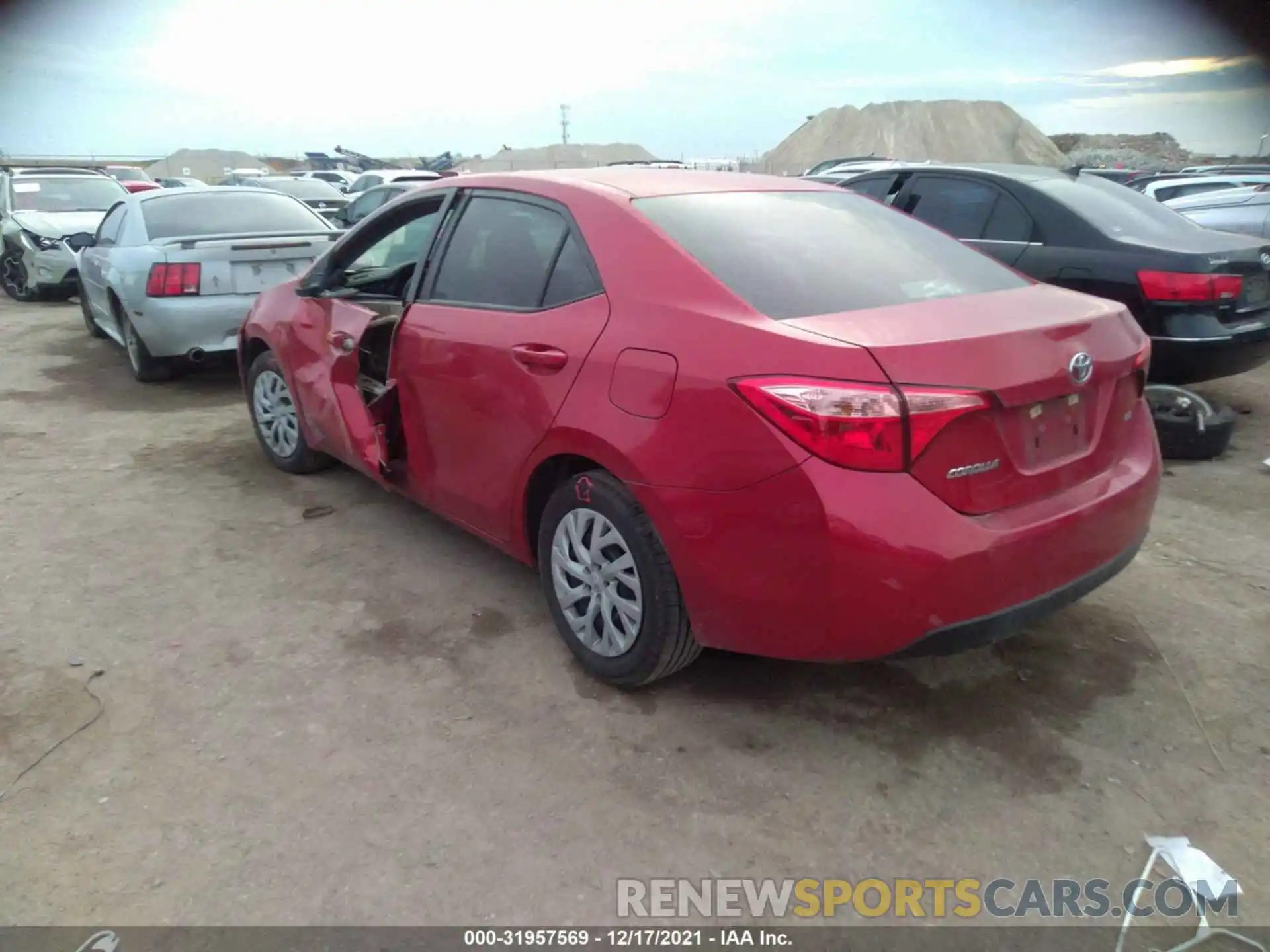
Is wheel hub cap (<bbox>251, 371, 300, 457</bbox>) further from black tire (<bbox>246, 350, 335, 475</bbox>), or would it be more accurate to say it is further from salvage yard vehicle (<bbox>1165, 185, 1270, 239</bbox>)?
salvage yard vehicle (<bbox>1165, 185, 1270, 239</bbox>)

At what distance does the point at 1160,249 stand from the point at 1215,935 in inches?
164

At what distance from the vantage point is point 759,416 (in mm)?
2398

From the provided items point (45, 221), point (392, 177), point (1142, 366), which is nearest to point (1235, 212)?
point (1142, 366)

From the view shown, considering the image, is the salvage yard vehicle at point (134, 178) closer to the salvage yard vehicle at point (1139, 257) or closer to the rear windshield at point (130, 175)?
the rear windshield at point (130, 175)

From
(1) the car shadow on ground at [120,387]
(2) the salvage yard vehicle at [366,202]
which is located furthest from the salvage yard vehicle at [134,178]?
(1) the car shadow on ground at [120,387]

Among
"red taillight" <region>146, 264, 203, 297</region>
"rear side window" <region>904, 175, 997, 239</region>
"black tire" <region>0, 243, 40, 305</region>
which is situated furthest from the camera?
"black tire" <region>0, 243, 40, 305</region>

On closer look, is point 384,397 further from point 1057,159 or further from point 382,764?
point 1057,159

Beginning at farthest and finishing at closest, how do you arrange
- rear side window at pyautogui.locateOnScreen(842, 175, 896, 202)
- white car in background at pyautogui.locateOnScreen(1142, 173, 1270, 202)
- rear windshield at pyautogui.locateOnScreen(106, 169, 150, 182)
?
rear windshield at pyautogui.locateOnScreen(106, 169, 150, 182)
white car in background at pyautogui.locateOnScreen(1142, 173, 1270, 202)
rear side window at pyautogui.locateOnScreen(842, 175, 896, 202)

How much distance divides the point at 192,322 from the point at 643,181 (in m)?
4.80

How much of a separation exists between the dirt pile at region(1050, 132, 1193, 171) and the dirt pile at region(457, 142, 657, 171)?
23.5m

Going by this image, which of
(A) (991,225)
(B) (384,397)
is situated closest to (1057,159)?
(A) (991,225)

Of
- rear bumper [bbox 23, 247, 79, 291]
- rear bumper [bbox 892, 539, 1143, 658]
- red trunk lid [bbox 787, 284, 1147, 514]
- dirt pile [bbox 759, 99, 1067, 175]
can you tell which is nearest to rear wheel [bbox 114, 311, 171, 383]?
rear bumper [bbox 23, 247, 79, 291]

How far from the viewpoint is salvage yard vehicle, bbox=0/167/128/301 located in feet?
37.9

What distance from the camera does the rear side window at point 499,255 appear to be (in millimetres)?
3254
